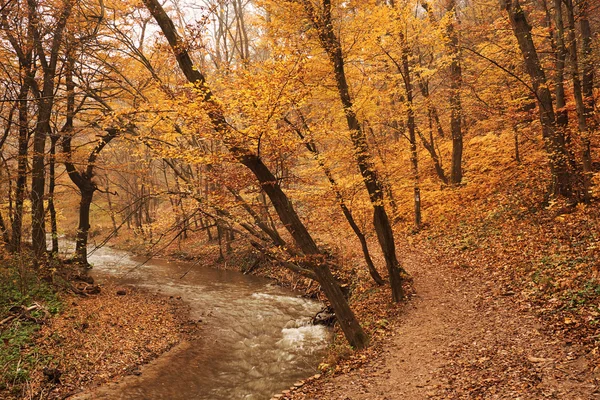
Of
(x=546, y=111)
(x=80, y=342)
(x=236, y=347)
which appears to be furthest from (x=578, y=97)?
(x=80, y=342)

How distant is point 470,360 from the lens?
20.6ft

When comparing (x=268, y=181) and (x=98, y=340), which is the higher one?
(x=268, y=181)

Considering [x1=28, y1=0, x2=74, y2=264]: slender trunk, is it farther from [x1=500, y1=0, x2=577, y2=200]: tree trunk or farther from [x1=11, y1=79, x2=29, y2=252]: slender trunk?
[x1=500, y1=0, x2=577, y2=200]: tree trunk

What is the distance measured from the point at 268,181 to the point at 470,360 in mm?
4791

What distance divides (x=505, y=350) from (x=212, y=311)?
9819 millimetres

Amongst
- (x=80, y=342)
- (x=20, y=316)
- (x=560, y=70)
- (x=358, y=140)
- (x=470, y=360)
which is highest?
(x=560, y=70)

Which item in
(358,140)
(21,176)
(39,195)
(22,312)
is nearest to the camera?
(22,312)

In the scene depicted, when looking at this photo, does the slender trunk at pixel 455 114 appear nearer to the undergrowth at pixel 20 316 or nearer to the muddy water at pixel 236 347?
the muddy water at pixel 236 347

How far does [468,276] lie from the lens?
10273 millimetres

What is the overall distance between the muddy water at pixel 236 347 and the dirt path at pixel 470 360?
74.5 inches

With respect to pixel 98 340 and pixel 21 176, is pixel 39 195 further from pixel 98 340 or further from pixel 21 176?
pixel 98 340

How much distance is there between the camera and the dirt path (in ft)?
16.6

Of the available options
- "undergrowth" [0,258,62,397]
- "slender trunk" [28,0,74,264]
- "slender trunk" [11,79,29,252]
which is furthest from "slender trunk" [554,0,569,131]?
"slender trunk" [11,79,29,252]

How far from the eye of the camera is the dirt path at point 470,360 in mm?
5051
